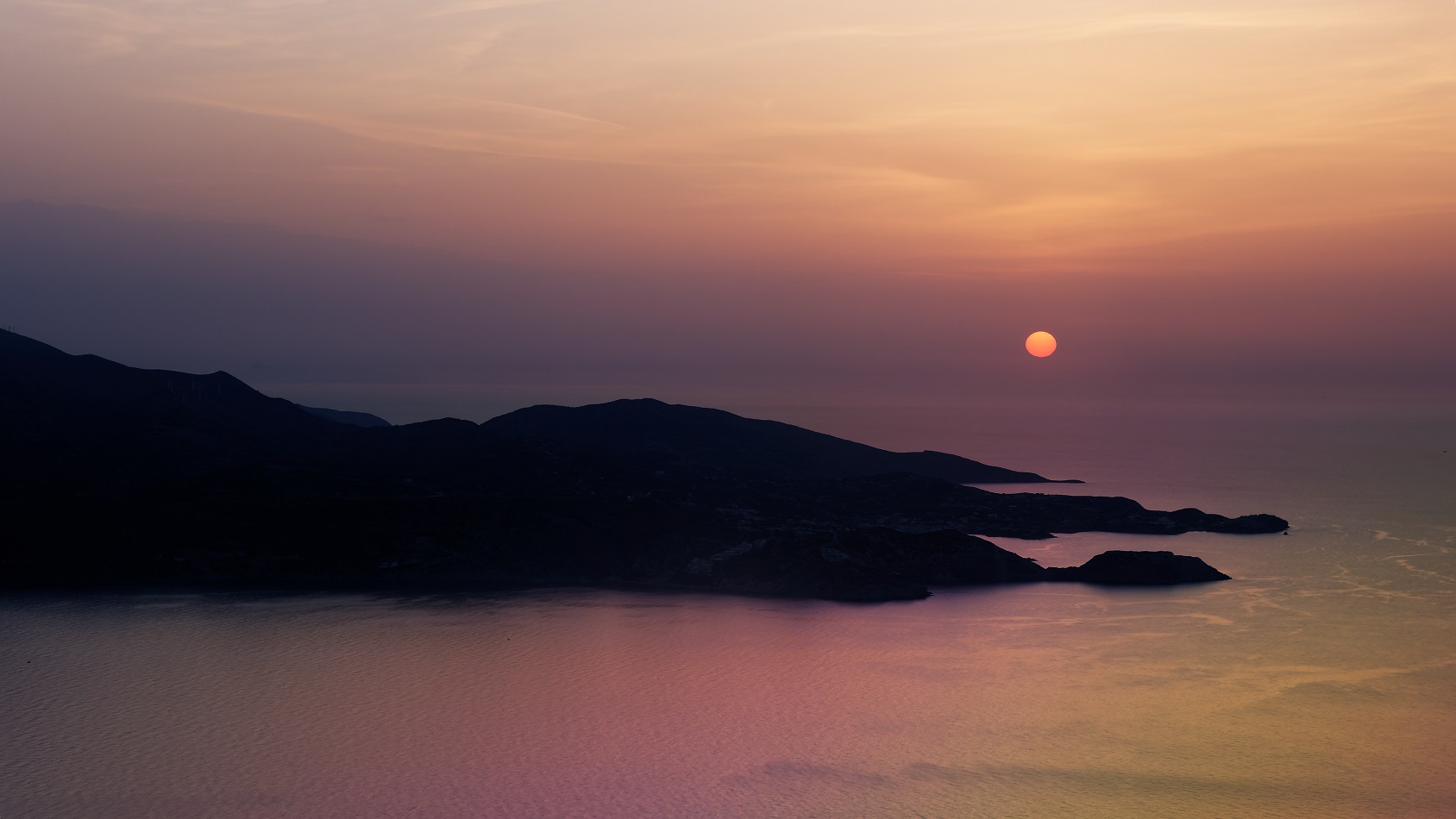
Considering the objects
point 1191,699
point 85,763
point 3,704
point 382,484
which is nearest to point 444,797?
point 85,763

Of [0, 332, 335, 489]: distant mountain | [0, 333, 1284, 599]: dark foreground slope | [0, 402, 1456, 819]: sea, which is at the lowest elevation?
[0, 402, 1456, 819]: sea

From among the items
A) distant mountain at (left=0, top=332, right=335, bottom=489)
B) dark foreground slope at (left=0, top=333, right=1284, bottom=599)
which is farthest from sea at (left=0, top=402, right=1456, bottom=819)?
distant mountain at (left=0, top=332, right=335, bottom=489)

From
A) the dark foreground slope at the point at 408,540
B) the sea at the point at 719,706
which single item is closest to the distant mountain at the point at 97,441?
the dark foreground slope at the point at 408,540

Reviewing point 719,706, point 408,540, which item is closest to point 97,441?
point 408,540

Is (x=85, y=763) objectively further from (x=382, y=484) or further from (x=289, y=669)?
(x=382, y=484)

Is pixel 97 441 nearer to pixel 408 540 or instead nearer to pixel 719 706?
pixel 408 540

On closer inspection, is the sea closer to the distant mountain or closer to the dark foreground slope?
the dark foreground slope

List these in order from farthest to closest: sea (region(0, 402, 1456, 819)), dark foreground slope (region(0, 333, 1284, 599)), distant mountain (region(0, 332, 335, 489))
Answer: distant mountain (region(0, 332, 335, 489)) → dark foreground slope (region(0, 333, 1284, 599)) → sea (region(0, 402, 1456, 819))

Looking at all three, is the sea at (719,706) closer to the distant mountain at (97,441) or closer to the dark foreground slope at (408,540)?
the dark foreground slope at (408,540)

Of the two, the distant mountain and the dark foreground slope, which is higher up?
the distant mountain
